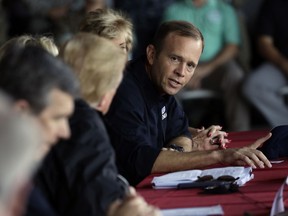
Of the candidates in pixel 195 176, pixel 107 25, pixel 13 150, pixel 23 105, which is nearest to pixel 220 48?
pixel 107 25

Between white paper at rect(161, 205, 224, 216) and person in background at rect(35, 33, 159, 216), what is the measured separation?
0.23 m

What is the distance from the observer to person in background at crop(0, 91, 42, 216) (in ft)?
5.29

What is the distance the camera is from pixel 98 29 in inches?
194

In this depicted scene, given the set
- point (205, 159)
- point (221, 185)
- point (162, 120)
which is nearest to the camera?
point (221, 185)

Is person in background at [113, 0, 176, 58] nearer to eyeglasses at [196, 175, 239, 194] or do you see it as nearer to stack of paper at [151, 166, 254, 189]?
stack of paper at [151, 166, 254, 189]

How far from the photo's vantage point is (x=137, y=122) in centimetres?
430

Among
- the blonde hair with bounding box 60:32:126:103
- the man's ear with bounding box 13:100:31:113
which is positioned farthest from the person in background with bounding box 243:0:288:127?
the man's ear with bounding box 13:100:31:113

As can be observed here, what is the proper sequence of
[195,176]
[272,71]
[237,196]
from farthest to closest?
[272,71], [195,176], [237,196]

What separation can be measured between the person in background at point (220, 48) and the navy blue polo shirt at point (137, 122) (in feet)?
10.3

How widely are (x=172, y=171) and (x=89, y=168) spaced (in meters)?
1.18

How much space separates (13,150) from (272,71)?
6519 millimetres

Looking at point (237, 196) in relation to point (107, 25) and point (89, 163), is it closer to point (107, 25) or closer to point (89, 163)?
point (89, 163)

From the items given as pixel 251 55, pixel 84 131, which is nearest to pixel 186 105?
pixel 251 55


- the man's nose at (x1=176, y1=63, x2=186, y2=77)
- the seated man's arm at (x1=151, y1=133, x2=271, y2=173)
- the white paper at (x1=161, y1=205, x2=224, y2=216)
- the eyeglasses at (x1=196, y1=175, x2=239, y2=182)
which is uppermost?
the man's nose at (x1=176, y1=63, x2=186, y2=77)
